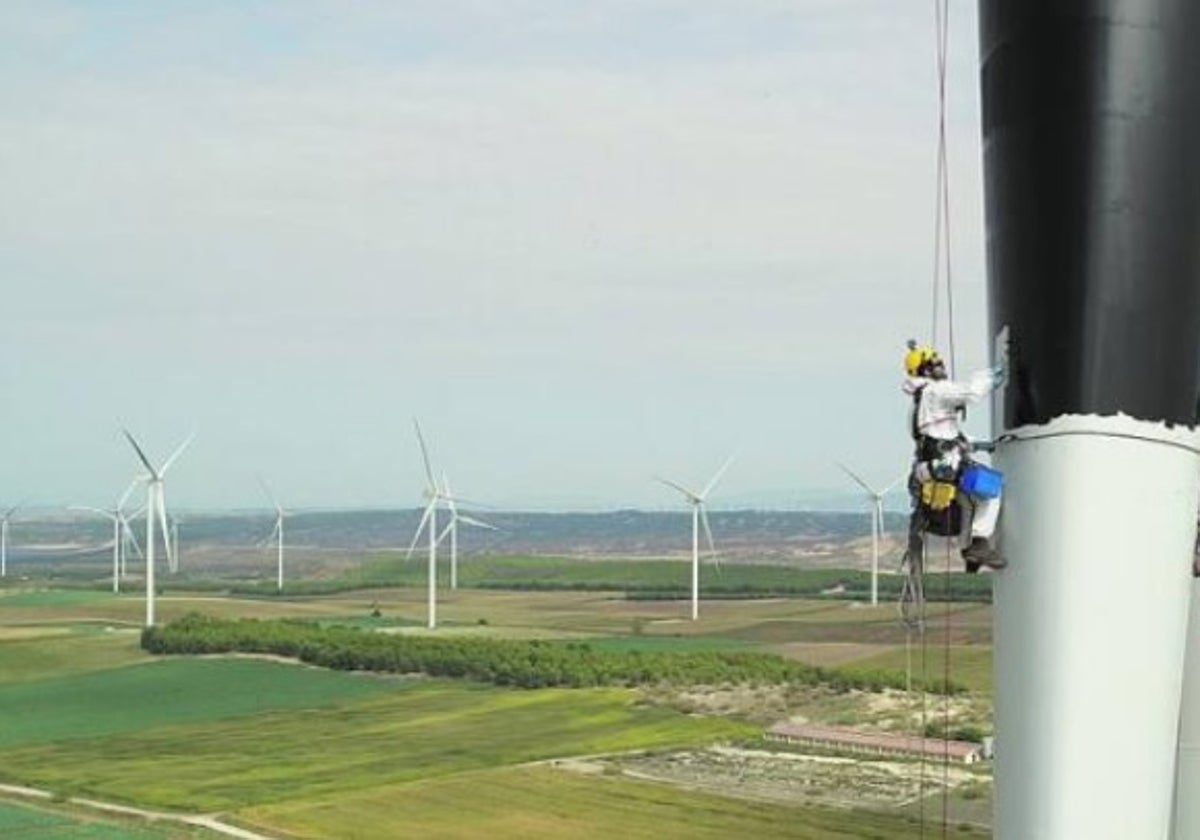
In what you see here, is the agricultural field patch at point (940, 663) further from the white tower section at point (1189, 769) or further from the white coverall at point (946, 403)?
the white coverall at point (946, 403)

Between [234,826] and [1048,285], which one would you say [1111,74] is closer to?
[1048,285]

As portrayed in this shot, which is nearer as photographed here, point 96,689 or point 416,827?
point 416,827

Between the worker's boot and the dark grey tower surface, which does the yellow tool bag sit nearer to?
the worker's boot

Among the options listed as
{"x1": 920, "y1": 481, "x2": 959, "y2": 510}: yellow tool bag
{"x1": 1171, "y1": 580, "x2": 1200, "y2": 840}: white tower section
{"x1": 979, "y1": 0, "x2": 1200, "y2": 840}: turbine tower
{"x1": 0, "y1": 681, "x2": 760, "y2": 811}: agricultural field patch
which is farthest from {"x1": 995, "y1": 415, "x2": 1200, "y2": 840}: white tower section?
{"x1": 0, "y1": 681, "x2": 760, "y2": 811}: agricultural field patch

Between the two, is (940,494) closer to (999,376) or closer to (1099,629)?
(999,376)

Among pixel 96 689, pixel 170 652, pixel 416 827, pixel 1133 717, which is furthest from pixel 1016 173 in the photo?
pixel 170 652

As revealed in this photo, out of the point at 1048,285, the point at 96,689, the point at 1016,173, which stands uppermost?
the point at 1016,173

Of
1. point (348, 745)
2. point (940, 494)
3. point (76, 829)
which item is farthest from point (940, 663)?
point (940, 494)
